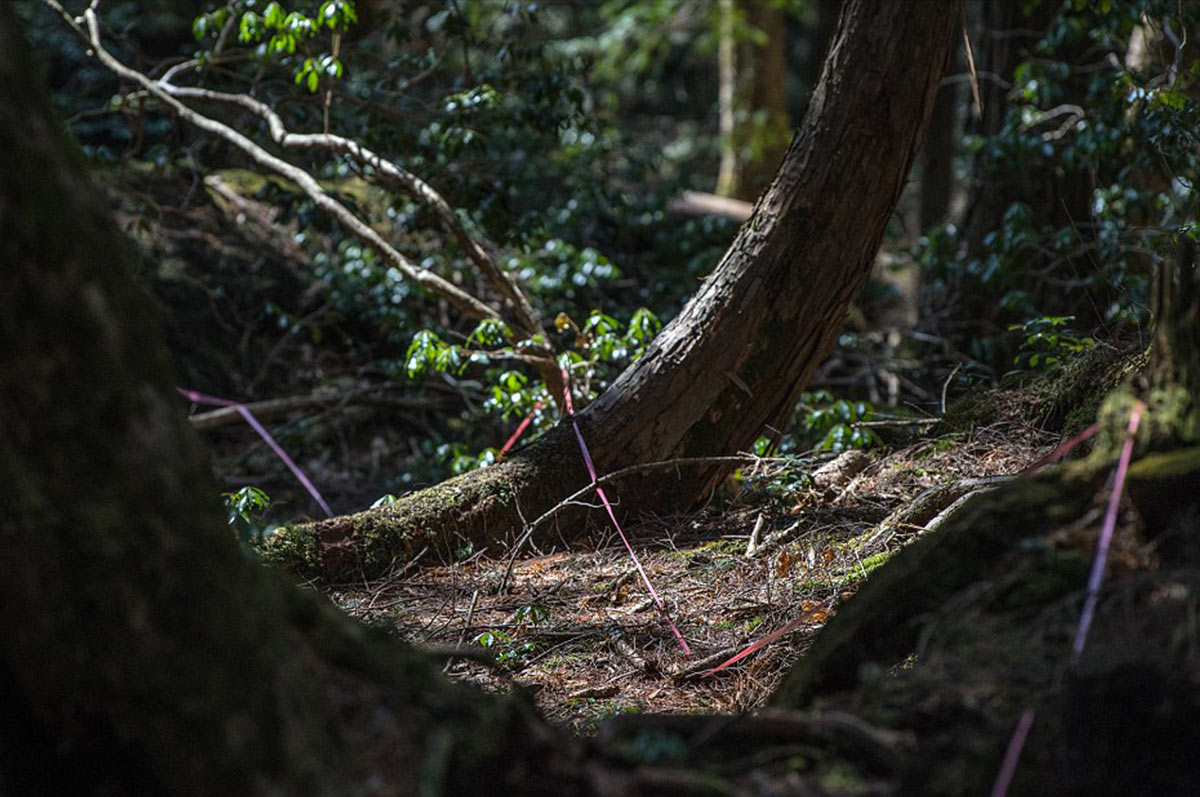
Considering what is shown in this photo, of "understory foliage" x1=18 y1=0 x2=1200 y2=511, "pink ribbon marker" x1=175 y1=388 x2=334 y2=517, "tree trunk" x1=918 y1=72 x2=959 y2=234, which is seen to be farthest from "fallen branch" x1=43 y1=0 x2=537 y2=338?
"tree trunk" x1=918 y1=72 x2=959 y2=234

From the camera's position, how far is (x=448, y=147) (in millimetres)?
5699

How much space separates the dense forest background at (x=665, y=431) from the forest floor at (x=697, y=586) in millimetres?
19

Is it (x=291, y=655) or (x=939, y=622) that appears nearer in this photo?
(x=291, y=655)

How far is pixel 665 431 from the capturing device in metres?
4.25

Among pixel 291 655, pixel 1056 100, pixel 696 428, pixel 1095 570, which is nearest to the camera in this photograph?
pixel 291 655

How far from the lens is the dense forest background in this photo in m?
1.65

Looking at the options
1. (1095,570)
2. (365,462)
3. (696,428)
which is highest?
(1095,570)

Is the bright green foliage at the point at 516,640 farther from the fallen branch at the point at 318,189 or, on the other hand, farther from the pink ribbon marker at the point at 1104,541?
the fallen branch at the point at 318,189

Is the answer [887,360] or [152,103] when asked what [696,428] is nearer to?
[887,360]

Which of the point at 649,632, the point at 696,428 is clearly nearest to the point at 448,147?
the point at 696,428

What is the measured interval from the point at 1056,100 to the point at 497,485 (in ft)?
15.8

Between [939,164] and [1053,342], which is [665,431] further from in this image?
[939,164]

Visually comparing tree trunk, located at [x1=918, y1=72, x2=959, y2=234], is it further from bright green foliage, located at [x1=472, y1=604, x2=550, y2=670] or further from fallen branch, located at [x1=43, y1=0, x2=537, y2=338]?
bright green foliage, located at [x1=472, y1=604, x2=550, y2=670]

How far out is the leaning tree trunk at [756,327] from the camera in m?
4.00
